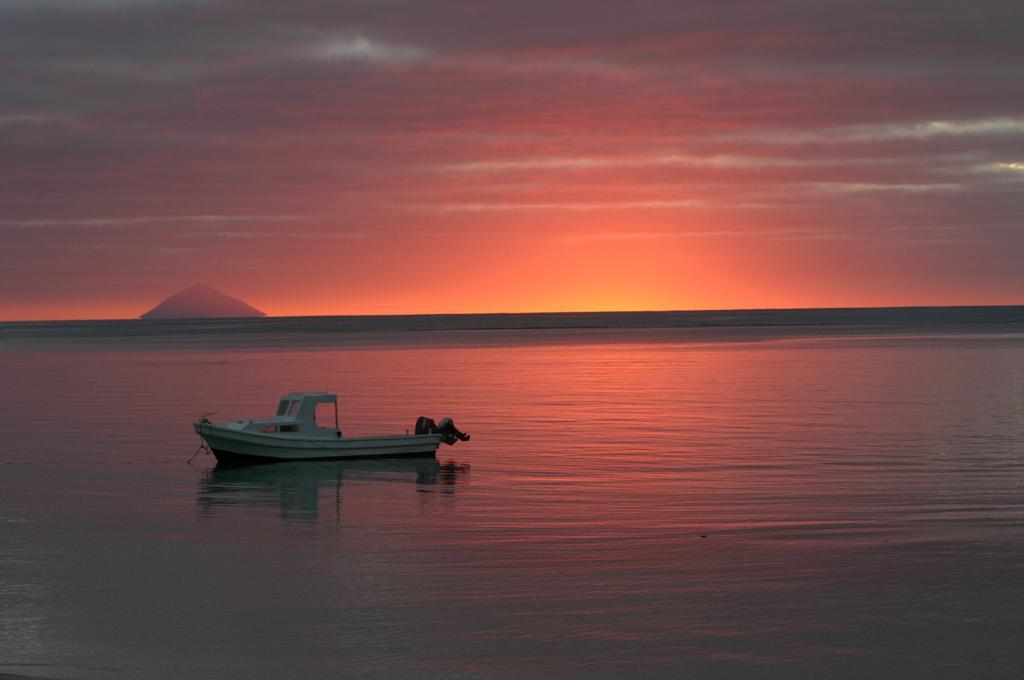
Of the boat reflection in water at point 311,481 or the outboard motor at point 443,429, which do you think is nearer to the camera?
the boat reflection in water at point 311,481

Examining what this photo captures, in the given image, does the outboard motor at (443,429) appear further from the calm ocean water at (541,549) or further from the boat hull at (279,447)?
the boat hull at (279,447)

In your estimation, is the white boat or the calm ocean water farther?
the white boat

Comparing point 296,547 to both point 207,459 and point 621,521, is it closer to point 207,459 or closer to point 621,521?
Result: point 621,521

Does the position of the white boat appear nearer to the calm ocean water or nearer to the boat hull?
the boat hull

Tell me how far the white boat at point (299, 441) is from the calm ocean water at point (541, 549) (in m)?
0.88

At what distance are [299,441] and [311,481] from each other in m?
4.83

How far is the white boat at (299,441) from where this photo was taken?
4684 centimetres

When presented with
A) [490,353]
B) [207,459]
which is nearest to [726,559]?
[207,459]

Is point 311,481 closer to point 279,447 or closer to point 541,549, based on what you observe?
point 279,447

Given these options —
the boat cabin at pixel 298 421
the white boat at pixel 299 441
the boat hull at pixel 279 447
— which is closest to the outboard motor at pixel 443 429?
the white boat at pixel 299 441

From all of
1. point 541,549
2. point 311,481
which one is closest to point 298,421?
point 311,481

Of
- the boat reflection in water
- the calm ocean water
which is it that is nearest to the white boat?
the boat reflection in water

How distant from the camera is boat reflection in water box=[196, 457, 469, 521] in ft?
123

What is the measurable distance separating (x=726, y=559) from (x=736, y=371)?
74.3 m
